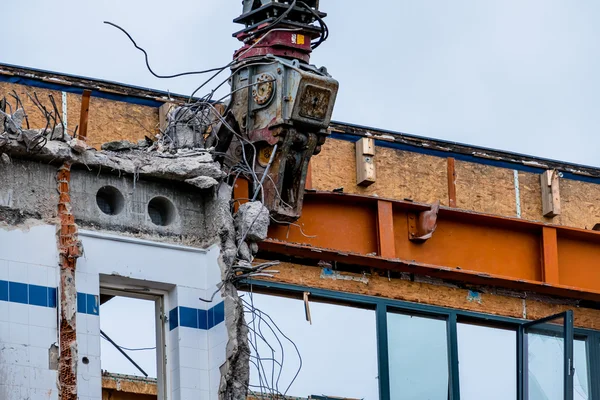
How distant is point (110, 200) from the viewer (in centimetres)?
1980

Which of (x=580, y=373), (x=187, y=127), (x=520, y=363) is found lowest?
(x=580, y=373)

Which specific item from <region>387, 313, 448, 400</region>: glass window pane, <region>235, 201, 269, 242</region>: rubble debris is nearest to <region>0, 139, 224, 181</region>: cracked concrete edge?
<region>235, 201, 269, 242</region>: rubble debris

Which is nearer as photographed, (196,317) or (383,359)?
(196,317)

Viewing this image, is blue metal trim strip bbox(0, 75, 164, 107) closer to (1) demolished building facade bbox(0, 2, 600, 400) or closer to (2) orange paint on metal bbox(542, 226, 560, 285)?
(1) demolished building facade bbox(0, 2, 600, 400)

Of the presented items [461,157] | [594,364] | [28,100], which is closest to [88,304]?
[28,100]

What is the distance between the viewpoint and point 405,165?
84.6ft

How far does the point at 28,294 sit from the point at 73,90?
5.47 meters

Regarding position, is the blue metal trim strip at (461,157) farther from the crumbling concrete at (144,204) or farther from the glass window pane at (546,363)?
the crumbling concrete at (144,204)

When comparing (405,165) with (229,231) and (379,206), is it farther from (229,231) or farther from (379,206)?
(229,231)

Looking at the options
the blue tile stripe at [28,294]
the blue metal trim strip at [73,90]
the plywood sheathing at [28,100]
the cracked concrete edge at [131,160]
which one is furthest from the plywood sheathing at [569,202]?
the blue tile stripe at [28,294]

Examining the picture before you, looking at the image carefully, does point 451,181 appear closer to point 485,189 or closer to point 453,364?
point 485,189

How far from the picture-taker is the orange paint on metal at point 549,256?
84.1ft

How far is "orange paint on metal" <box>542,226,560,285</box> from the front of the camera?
84.1ft

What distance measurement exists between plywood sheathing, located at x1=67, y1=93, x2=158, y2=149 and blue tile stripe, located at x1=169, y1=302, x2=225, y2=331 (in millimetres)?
4338
